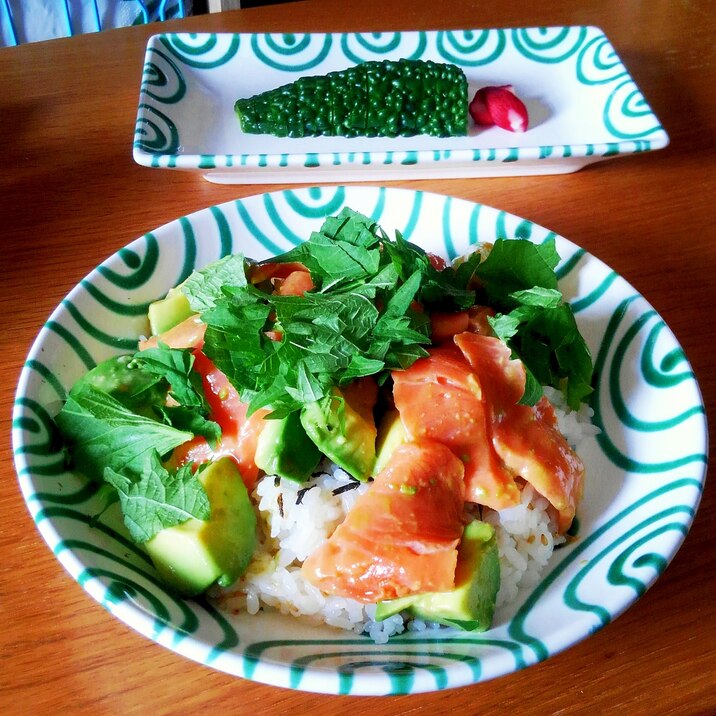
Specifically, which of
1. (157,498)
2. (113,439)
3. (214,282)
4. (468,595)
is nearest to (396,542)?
(468,595)

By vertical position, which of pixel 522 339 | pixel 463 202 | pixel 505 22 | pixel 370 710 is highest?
pixel 505 22

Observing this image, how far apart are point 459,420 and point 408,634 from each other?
285 millimetres

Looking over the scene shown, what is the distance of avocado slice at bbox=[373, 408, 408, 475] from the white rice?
60 millimetres

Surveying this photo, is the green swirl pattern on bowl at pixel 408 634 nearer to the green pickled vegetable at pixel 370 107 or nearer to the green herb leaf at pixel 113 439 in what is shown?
the green herb leaf at pixel 113 439

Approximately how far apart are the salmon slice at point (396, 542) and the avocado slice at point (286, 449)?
112mm

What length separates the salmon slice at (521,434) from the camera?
3.32 feet

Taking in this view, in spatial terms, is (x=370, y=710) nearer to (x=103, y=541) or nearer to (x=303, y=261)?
(x=103, y=541)

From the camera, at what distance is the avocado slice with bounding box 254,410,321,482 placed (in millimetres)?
977

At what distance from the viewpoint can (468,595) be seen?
88cm

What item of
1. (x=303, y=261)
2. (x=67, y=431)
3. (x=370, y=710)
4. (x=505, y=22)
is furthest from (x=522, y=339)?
(x=505, y=22)

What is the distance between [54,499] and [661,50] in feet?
7.67

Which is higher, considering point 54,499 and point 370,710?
point 54,499

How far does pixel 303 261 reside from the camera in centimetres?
117

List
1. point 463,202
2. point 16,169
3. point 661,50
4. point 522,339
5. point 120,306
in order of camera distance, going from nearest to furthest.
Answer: point 522,339 → point 120,306 → point 463,202 → point 16,169 → point 661,50
